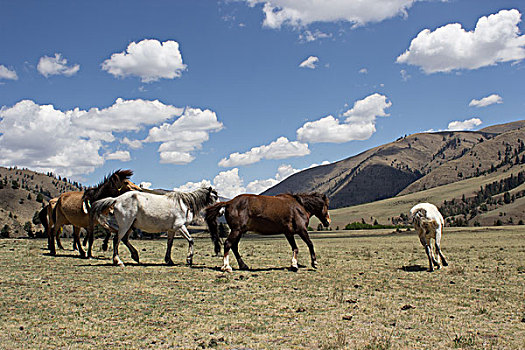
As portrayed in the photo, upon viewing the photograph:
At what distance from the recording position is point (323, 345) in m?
6.14

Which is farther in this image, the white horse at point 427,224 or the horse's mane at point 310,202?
the horse's mane at point 310,202

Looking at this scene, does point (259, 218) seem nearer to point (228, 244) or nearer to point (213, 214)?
point (228, 244)

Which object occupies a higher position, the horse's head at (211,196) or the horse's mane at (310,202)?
the horse's head at (211,196)

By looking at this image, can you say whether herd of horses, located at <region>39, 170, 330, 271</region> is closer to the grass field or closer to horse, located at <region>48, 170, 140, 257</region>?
horse, located at <region>48, 170, 140, 257</region>

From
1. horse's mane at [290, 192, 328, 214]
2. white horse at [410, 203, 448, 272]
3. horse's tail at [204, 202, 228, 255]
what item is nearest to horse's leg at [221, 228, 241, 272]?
horse's tail at [204, 202, 228, 255]

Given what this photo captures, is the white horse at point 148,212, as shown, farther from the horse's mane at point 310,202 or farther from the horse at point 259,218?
the horse's mane at point 310,202

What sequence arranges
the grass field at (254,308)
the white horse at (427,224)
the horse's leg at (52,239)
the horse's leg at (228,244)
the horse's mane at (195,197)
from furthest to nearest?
the horse's leg at (52,239) < the horse's mane at (195,197) < the white horse at (427,224) < the horse's leg at (228,244) < the grass field at (254,308)

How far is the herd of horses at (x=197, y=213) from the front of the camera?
13750 mm

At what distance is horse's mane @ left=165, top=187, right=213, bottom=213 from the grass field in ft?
8.10

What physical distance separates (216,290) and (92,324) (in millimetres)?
3531

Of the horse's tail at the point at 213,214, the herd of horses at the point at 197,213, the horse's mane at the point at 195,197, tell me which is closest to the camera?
the herd of horses at the point at 197,213

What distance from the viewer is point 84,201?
1580 centimetres

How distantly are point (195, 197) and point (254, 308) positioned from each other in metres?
7.32

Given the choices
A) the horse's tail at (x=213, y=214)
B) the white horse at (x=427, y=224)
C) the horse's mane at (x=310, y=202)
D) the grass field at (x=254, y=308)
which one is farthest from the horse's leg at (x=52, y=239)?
the white horse at (x=427, y=224)
